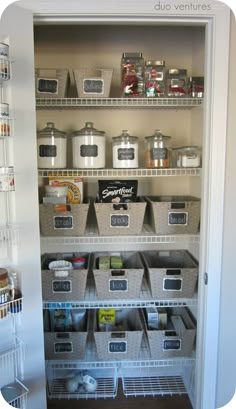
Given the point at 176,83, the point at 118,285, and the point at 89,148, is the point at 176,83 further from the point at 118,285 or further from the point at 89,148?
the point at 118,285

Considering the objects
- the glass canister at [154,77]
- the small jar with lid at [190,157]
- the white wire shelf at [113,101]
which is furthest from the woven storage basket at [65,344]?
the glass canister at [154,77]

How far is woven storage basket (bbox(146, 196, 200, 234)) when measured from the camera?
4.91 feet

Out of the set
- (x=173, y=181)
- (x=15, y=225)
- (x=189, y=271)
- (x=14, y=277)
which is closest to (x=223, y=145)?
(x=173, y=181)

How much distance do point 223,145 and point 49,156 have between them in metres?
0.79

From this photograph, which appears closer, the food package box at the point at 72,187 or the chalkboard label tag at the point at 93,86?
the chalkboard label tag at the point at 93,86

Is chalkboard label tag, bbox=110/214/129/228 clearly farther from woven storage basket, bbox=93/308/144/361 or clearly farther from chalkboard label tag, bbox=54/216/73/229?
woven storage basket, bbox=93/308/144/361

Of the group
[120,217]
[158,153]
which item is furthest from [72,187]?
[158,153]

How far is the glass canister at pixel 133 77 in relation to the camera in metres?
1.44

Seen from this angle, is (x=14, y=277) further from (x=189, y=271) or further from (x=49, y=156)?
(x=189, y=271)

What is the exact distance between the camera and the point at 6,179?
1.08 metres

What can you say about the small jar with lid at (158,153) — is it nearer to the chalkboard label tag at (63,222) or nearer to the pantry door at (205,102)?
the pantry door at (205,102)

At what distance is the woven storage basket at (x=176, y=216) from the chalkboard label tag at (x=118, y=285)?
31cm

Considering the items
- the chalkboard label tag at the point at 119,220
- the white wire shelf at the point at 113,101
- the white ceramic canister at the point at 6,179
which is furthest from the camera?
the chalkboard label tag at the point at 119,220

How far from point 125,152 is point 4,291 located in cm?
80
